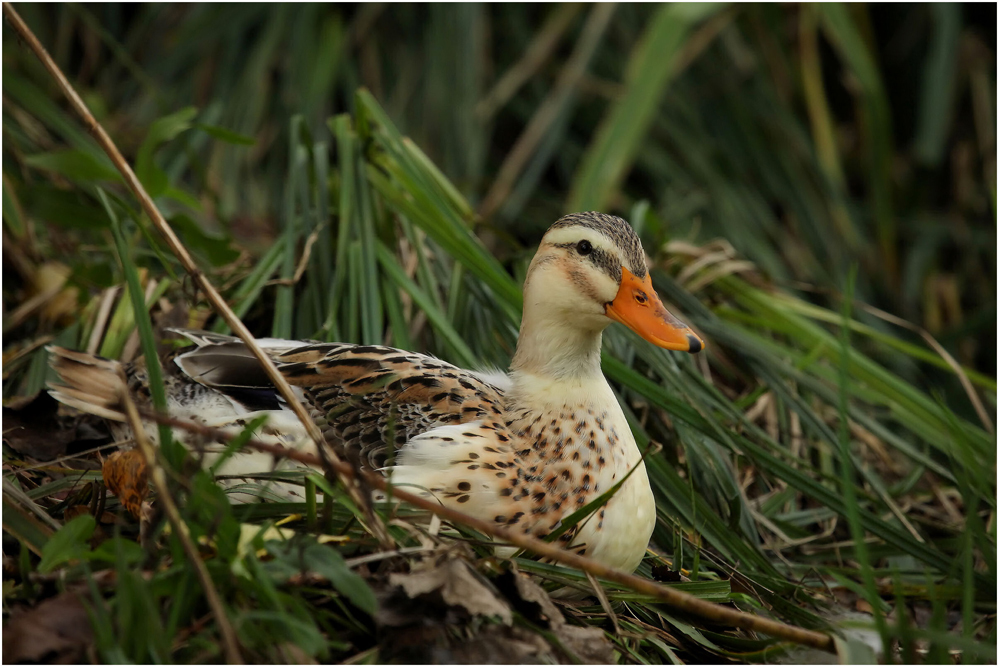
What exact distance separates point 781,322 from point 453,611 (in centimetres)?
197

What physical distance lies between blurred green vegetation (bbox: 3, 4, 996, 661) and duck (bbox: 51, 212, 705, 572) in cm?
19

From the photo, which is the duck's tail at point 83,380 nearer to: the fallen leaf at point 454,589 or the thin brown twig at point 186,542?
the thin brown twig at point 186,542

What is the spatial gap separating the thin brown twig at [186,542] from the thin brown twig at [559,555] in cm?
3

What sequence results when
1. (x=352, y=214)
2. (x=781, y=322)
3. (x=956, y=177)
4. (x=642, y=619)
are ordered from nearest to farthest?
(x=642, y=619) → (x=352, y=214) → (x=781, y=322) → (x=956, y=177)

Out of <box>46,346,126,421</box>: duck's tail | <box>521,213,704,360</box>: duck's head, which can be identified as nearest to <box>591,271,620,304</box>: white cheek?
<box>521,213,704,360</box>: duck's head

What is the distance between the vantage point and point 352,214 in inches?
119

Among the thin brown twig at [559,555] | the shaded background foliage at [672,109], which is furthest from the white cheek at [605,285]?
the shaded background foliage at [672,109]

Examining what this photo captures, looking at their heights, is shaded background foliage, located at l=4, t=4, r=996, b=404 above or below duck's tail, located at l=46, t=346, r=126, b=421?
above

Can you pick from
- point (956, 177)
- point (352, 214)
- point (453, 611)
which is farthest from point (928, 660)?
point (956, 177)

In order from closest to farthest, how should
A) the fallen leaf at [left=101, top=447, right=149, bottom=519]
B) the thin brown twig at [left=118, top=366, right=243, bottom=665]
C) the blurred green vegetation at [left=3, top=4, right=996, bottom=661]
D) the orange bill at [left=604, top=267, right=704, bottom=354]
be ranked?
the thin brown twig at [left=118, top=366, right=243, bottom=665]
the fallen leaf at [left=101, top=447, right=149, bottom=519]
the orange bill at [left=604, top=267, right=704, bottom=354]
the blurred green vegetation at [left=3, top=4, right=996, bottom=661]

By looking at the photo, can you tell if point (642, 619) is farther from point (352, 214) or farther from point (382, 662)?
point (352, 214)

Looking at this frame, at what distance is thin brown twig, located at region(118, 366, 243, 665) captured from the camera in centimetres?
145

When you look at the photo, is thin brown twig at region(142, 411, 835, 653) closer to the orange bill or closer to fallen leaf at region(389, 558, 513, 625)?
fallen leaf at region(389, 558, 513, 625)

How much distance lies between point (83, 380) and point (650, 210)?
6.44ft
